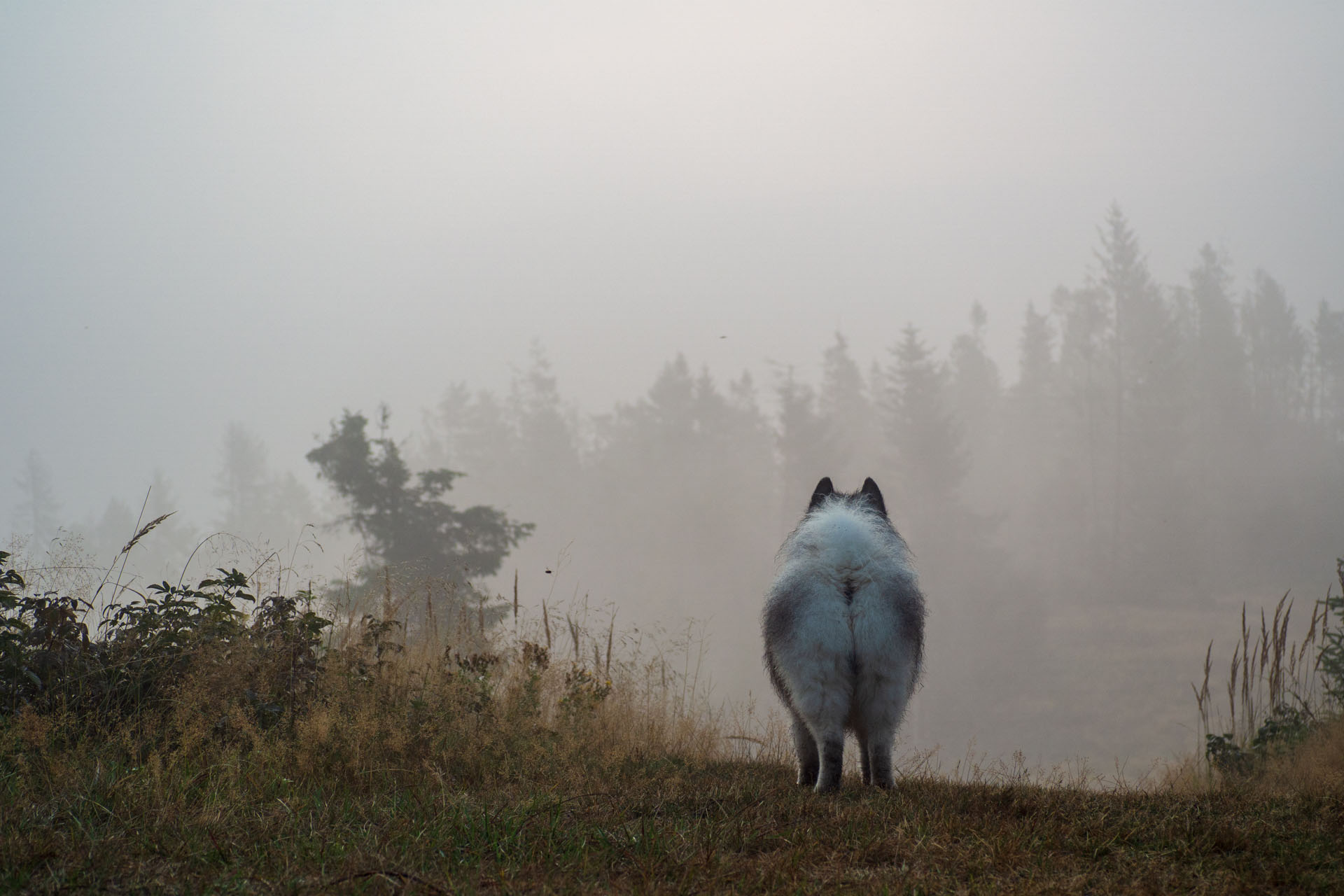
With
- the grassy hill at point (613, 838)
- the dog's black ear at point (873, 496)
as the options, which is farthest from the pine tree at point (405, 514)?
the grassy hill at point (613, 838)

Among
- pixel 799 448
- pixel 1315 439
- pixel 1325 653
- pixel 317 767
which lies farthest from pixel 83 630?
pixel 1315 439

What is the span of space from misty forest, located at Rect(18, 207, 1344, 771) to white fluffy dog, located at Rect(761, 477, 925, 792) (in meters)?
22.1

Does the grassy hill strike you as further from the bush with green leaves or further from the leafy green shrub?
the leafy green shrub

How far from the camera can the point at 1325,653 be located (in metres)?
7.99

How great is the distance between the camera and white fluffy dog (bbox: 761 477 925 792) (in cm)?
470

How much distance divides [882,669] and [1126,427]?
178 ft

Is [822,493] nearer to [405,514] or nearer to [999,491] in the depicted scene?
[405,514]

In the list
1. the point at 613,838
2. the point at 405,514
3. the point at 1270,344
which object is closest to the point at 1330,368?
the point at 1270,344

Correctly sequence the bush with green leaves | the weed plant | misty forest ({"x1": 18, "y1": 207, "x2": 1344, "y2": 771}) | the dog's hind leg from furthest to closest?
misty forest ({"x1": 18, "y1": 207, "x2": 1344, "y2": 771}) → the weed plant → the dog's hind leg → the bush with green leaves

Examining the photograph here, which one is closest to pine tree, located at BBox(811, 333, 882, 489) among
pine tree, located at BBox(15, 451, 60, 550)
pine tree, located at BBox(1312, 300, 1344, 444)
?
pine tree, located at BBox(1312, 300, 1344, 444)

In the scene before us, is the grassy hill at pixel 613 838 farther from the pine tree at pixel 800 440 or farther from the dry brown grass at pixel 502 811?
the pine tree at pixel 800 440

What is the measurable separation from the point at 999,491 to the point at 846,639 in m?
60.8

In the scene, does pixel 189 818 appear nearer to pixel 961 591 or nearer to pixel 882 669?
pixel 882 669

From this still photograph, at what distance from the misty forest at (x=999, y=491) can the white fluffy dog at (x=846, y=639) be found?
72.6 ft
